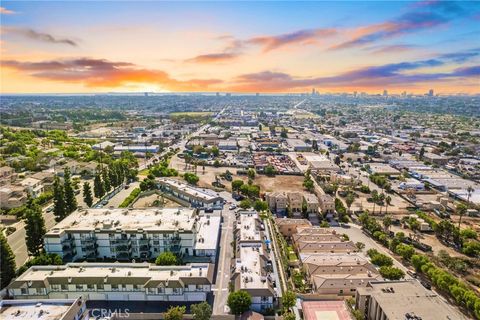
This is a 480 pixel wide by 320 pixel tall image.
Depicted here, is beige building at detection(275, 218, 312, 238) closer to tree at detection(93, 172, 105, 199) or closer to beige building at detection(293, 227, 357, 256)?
beige building at detection(293, 227, 357, 256)

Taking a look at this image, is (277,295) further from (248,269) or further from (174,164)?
(174,164)

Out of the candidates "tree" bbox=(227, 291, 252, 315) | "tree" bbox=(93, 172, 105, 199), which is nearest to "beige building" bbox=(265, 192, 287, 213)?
"tree" bbox=(227, 291, 252, 315)

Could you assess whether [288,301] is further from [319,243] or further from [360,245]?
[360,245]

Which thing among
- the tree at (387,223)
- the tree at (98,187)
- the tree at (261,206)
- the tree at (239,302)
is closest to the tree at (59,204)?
the tree at (98,187)

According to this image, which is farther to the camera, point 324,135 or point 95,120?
point 95,120

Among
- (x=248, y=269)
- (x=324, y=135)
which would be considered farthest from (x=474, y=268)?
(x=324, y=135)

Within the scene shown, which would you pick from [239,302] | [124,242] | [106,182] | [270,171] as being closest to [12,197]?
[106,182]

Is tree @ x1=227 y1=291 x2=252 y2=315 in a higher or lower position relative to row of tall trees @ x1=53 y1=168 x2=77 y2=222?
lower
